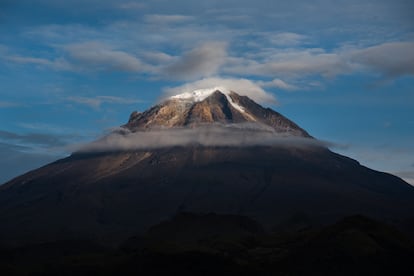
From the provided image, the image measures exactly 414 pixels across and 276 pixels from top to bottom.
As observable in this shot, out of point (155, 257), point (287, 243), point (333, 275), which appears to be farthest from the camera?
point (287, 243)

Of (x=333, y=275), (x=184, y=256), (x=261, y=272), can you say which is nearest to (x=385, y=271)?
(x=333, y=275)

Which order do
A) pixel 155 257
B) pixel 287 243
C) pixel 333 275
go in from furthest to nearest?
1. pixel 287 243
2. pixel 155 257
3. pixel 333 275

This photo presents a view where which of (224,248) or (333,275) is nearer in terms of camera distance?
(333,275)

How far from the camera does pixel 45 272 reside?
156125 millimetres

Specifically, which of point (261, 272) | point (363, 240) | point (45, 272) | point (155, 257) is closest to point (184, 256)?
point (155, 257)

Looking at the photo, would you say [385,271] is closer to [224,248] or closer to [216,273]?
[216,273]

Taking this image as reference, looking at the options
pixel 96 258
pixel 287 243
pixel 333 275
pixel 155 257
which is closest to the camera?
pixel 333 275

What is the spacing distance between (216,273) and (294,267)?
51.1ft

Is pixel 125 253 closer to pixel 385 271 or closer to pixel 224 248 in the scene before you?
pixel 224 248

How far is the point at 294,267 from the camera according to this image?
490 feet

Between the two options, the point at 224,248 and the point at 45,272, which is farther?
the point at 224,248

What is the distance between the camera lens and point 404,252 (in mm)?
155625

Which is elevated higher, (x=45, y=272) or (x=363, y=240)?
(x=363, y=240)

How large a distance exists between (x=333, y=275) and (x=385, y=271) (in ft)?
34.3
